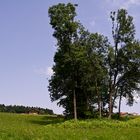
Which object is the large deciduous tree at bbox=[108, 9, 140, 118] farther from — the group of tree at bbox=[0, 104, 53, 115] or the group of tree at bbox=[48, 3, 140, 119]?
the group of tree at bbox=[0, 104, 53, 115]

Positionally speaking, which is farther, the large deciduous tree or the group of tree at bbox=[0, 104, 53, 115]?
the group of tree at bbox=[0, 104, 53, 115]

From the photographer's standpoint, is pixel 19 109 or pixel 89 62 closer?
pixel 89 62

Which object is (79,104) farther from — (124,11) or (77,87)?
(124,11)

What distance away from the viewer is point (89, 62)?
67.0 meters

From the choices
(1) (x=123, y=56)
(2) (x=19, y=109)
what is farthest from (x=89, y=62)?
(2) (x=19, y=109)

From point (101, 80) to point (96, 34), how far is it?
10.0 metres

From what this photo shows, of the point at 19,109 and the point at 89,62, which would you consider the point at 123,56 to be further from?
the point at 19,109

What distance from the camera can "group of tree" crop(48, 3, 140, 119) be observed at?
207 ft

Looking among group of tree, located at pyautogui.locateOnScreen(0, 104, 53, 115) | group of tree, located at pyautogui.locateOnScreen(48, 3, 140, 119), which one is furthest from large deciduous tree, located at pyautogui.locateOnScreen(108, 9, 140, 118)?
group of tree, located at pyautogui.locateOnScreen(0, 104, 53, 115)

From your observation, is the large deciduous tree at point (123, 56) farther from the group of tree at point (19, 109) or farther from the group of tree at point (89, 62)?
the group of tree at point (19, 109)

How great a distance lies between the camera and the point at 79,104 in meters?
74.2

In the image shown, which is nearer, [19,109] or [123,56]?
[123,56]

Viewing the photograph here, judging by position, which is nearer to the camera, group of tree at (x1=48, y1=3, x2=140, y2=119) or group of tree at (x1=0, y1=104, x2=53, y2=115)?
group of tree at (x1=48, y1=3, x2=140, y2=119)

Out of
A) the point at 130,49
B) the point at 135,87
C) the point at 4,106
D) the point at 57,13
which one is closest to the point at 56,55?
the point at 57,13
